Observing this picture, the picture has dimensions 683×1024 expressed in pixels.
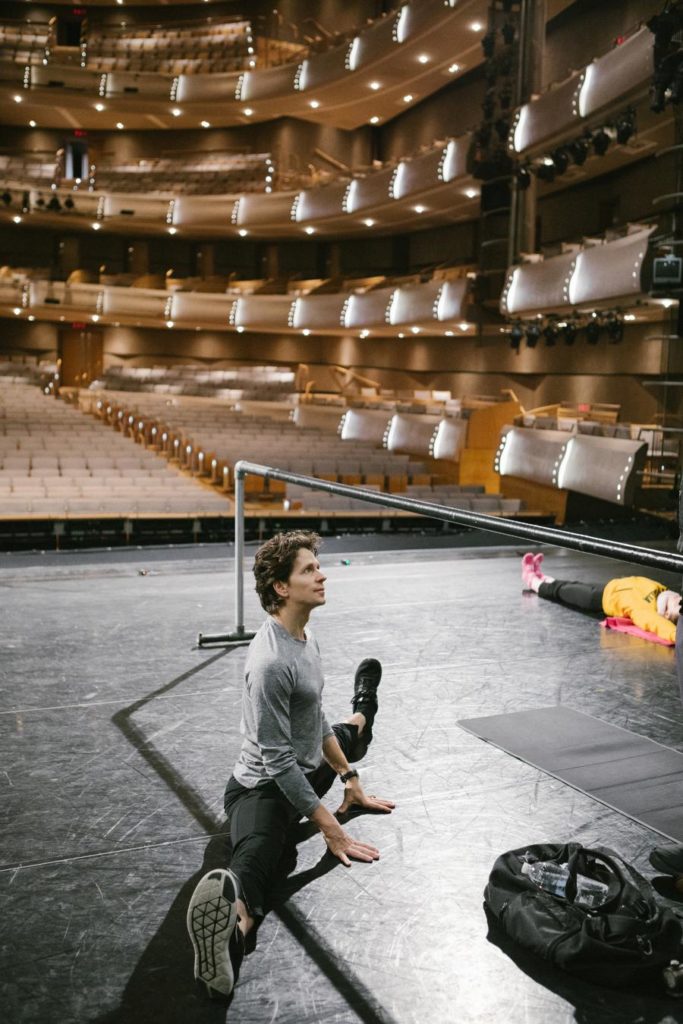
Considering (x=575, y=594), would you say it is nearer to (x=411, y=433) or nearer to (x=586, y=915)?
(x=586, y=915)

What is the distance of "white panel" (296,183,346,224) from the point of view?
22.1 m

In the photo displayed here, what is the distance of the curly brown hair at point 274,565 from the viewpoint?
102 inches

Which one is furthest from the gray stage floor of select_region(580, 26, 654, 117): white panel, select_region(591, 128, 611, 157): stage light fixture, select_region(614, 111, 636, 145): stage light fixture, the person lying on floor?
select_region(591, 128, 611, 157): stage light fixture

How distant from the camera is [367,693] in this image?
341 centimetres

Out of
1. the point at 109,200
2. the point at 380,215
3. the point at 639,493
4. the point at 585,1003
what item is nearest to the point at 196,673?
the point at 585,1003

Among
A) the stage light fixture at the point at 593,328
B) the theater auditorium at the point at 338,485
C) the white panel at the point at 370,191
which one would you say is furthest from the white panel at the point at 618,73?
the white panel at the point at 370,191

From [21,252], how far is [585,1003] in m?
29.7

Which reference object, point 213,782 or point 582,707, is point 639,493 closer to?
point 582,707

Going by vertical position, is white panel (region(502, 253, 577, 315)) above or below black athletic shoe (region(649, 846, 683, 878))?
above

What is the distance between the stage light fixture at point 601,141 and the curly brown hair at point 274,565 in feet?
43.9

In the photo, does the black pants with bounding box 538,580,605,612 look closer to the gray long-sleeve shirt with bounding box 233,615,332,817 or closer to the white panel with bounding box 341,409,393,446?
the gray long-sleeve shirt with bounding box 233,615,332,817

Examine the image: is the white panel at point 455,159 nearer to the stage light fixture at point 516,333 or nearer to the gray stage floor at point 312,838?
the stage light fixture at point 516,333

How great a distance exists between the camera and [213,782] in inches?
119

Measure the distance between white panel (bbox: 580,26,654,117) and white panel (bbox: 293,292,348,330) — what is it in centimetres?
961
